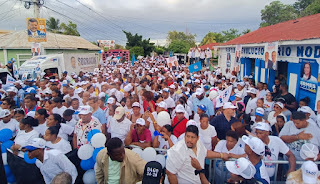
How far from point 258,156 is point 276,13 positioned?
38333 mm

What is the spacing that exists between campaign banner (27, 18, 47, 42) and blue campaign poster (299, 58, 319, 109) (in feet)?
46.7

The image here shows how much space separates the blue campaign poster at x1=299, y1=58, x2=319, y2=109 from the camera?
21.7 feet

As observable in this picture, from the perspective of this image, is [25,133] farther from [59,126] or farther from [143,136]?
[143,136]

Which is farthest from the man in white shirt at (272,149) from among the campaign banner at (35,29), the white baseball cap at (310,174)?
the campaign banner at (35,29)

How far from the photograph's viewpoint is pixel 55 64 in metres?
14.0

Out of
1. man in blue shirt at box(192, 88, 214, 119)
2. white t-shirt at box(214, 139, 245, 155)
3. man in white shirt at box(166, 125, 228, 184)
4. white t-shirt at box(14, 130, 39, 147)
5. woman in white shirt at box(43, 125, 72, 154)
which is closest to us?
man in white shirt at box(166, 125, 228, 184)

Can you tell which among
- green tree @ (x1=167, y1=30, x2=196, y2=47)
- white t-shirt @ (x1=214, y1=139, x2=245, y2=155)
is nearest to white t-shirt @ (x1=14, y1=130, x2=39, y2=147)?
white t-shirt @ (x1=214, y1=139, x2=245, y2=155)

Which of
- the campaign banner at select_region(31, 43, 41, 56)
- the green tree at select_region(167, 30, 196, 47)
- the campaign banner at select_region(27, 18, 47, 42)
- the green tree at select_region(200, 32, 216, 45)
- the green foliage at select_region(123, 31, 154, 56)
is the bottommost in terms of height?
Answer: the campaign banner at select_region(31, 43, 41, 56)

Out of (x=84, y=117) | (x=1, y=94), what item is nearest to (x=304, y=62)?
(x=84, y=117)

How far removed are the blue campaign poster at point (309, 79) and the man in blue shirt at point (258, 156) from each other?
16.5 ft

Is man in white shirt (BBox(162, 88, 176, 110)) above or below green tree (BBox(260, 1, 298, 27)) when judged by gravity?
below

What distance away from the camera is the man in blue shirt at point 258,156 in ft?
9.09

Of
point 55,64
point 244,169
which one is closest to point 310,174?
point 244,169

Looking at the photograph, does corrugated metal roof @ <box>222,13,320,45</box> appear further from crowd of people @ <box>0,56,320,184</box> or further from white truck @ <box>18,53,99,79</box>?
white truck @ <box>18,53,99,79</box>
